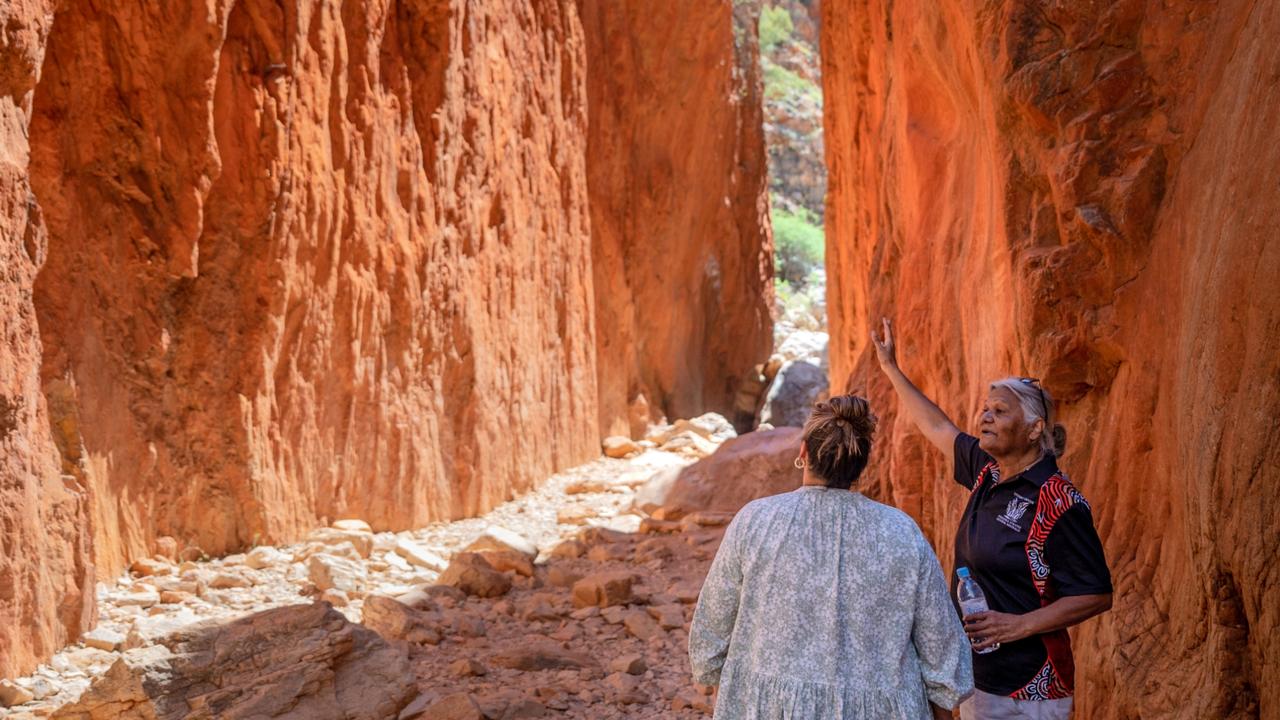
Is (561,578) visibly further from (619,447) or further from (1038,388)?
(619,447)

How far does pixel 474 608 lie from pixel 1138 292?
4611 mm

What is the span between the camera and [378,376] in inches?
362

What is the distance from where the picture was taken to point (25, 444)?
5.36m

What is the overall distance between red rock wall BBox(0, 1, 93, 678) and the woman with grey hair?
4.33 meters

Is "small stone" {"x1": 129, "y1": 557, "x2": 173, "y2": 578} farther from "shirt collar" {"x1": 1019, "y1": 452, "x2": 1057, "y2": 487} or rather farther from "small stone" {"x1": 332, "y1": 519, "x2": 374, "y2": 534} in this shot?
"shirt collar" {"x1": 1019, "y1": 452, "x2": 1057, "y2": 487}

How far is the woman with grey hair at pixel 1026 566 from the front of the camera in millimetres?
2902

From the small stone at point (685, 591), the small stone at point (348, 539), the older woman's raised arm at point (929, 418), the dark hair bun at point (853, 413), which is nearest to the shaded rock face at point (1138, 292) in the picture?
the older woman's raised arm at point (929, 418)

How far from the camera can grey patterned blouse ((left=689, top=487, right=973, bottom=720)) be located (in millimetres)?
2645

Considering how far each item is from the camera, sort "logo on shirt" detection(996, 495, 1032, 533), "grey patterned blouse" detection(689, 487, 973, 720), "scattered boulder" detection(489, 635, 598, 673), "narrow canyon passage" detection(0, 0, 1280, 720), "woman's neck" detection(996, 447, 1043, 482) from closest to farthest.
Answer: "grey patterned blouse" detection(689, 487, 973, 720)
"logo on shirt" detection(996, 495, 1032, 533)
"woman's neck" detection(996, 447, 1043, 482)
"narrow canyon passage" detection(0, 0, 1280, 720)
"scattered boulder" detection(489, 635, 598, 673)

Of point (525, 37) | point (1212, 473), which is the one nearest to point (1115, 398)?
point (1212, 473)

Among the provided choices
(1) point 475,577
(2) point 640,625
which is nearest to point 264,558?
(1) point 475,577

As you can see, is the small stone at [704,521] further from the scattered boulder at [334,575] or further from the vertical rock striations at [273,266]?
the scattered boulder at [334,575]

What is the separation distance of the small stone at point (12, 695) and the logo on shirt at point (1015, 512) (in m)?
4.34

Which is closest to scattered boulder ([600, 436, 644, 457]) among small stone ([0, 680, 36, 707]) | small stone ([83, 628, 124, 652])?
small stone ([83, 628, 124, 652])
